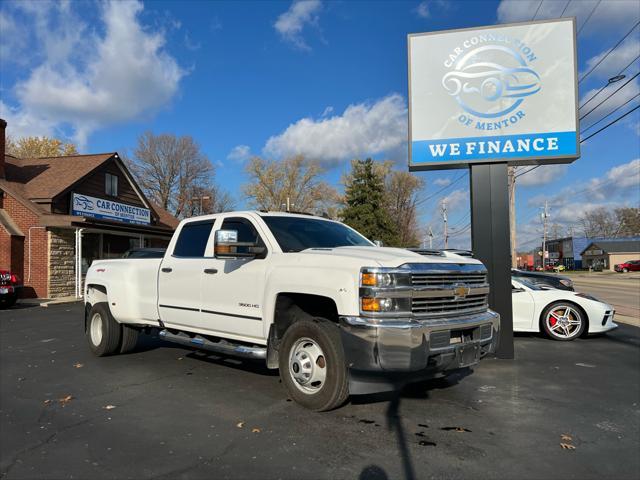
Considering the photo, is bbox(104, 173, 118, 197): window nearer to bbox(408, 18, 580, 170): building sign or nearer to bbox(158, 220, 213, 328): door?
bbox(158, 220, 213, 328): door

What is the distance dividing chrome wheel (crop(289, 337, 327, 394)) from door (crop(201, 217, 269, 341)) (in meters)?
0.52

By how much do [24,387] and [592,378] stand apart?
6976 mm

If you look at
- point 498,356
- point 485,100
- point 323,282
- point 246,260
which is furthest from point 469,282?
point 485,100

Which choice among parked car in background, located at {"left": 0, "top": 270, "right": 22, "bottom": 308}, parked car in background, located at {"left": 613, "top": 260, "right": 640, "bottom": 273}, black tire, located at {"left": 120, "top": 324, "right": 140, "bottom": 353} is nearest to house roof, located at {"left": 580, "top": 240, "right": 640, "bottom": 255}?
parked car in background, located at {"left": 613, "top": 260, "right": 640, "bottom": 273}

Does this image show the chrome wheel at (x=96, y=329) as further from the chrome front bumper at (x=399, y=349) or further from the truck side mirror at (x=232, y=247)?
the chrome front bumper at (x=399, y=349)

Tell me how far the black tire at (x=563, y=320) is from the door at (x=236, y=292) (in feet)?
20.2

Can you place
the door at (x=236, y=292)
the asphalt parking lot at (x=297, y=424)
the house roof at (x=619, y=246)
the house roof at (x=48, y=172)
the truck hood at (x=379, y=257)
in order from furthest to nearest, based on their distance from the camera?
the house roof at (x=619, y=246), the house roof at (x=48, y=172), the door at (x=236, y=292), the truck hood at (x=379, y=257), the asphalt parking lot at (x=297, y=424)

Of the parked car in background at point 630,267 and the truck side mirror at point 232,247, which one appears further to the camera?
the parked car in background at point 630,267

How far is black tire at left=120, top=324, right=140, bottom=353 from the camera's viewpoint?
24.0 feet

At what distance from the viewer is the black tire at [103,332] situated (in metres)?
7.18

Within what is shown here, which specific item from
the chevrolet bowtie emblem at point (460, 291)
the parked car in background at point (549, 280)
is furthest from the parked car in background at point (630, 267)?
the chevrolet bowtie emblem at point (460, 291)

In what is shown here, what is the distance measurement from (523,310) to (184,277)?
6320 mm

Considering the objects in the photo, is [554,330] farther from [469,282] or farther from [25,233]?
[25,233]

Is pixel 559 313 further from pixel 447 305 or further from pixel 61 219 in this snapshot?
pixel 61 219
